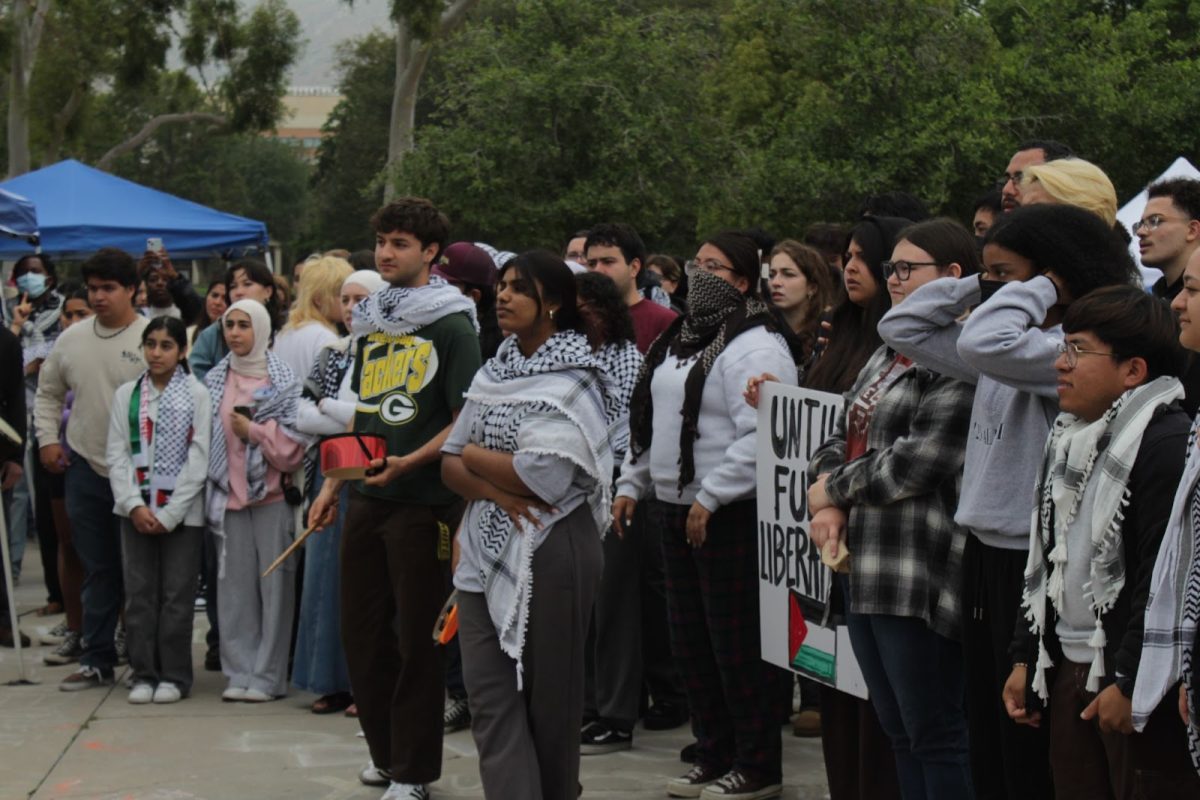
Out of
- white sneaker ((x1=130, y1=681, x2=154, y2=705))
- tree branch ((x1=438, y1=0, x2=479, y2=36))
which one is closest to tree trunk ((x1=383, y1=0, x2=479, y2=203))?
tree branch ((x1=438, y1=0, x2=479, y2=36))

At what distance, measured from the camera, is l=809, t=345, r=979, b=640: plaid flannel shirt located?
4.58 m

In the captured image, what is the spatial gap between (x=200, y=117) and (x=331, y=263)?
28389mm

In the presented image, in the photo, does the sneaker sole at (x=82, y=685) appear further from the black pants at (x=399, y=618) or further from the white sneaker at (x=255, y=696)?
the black pants at (x=399, y=618)

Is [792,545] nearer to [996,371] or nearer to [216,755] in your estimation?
[996,371]

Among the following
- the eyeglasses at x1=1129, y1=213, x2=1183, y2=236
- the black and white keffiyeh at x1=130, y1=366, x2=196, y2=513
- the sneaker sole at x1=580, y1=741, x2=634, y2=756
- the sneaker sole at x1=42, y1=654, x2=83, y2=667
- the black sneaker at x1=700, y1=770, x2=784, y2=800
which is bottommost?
the sneaker sole at x1=42, y1=654, x2=83, y2=667

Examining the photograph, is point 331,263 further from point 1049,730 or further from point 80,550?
point 1049,730

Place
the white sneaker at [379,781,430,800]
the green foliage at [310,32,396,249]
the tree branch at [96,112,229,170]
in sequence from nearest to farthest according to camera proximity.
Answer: the white sneaker at [379,781,430,800] → the tree branch at [96,112,229,170] → the green foliage at [310,32,396,249]

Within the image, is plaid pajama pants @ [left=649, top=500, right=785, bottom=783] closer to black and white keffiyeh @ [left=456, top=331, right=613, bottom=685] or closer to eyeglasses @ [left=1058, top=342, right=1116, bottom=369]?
black and white keffiyeh @ [left=456, top=331, right=613, bottom=685]

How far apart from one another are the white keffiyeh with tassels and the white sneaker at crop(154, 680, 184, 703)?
5.41 meters

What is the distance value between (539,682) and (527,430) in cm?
81

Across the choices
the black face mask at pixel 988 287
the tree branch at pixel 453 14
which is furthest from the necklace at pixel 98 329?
the tree branch at pixel 453 14

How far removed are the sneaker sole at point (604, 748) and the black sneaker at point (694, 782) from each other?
0.75m

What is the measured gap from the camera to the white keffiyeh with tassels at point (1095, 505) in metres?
3.72

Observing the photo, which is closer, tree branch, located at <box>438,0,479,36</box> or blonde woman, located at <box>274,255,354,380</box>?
blonde woman, located at <box>274,255,354,380</box>
